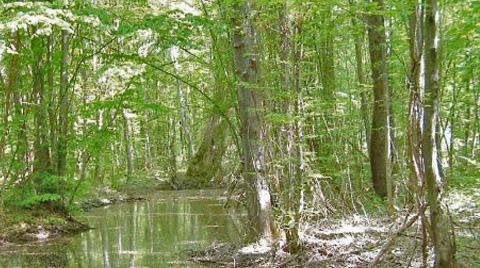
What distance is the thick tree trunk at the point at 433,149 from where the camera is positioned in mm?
3660

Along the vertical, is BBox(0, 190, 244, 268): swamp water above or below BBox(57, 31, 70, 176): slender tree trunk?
below

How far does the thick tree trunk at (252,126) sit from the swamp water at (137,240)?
1222 mm

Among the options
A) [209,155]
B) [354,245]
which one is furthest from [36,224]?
[209,155]

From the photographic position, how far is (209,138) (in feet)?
64.7

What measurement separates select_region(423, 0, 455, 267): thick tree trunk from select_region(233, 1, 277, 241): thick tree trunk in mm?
2844

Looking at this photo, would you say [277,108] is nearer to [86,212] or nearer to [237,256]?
[237,256]

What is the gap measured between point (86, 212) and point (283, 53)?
9639 mm

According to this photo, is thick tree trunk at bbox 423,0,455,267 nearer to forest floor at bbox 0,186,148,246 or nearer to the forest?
the forest

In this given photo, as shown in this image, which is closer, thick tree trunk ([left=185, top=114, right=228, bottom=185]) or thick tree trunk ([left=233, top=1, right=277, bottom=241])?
thick tree trunk ([left=233, top=1, right=277, bottom=241])

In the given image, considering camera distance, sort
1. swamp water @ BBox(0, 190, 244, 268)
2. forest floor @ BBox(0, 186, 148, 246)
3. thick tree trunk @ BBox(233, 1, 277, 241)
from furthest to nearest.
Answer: forest floor @ BBox(0, 186, 148, 246) < swamp water @ BBox(0, 190, 244, 268) < thick tree trunk @ BBox(233, 1, 277, 241)

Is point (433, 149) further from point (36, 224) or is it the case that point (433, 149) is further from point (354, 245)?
point (36, 224)

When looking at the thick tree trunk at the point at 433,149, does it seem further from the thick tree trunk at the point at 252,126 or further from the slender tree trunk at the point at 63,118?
the slender tree trunk at the point at 63,118

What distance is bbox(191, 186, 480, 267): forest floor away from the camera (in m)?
5.05

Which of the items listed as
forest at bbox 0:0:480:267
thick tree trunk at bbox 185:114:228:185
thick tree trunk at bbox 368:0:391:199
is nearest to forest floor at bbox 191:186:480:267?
forest at bbox 0:0:480:267
